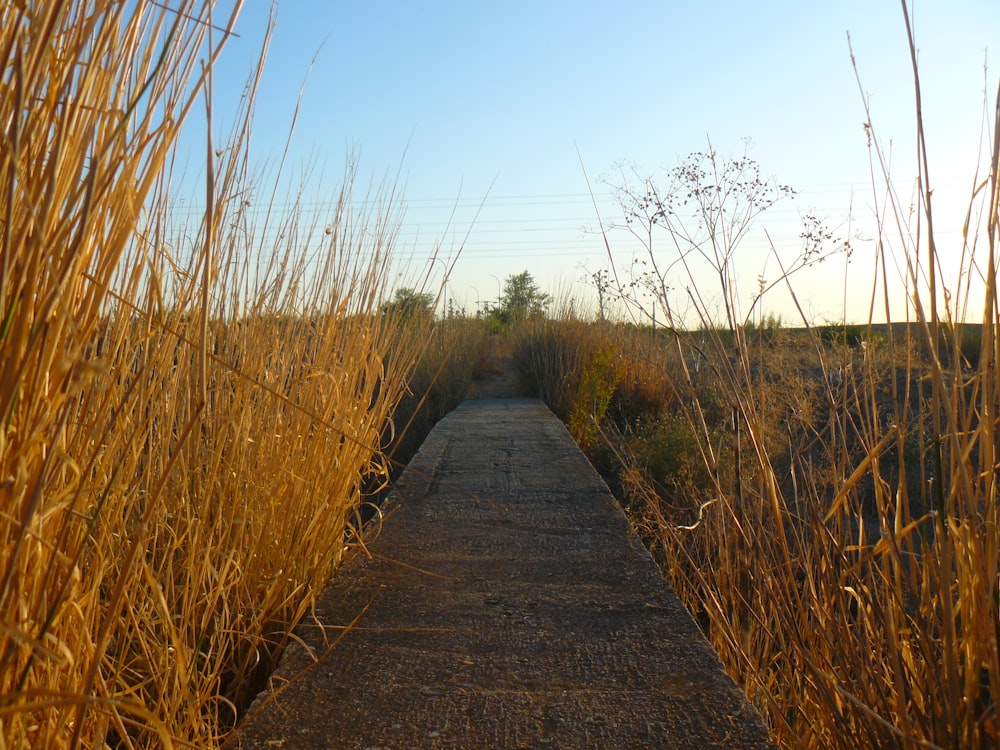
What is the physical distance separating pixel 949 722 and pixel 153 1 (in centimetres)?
137

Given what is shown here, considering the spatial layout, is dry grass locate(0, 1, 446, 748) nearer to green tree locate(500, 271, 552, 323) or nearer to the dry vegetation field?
the dry vegetation field

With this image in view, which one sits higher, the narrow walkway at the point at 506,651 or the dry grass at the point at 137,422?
the dry grass at the point at 137,422

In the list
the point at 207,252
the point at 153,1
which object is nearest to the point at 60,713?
the point at 207,252

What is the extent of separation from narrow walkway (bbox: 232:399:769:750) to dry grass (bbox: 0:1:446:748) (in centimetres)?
18

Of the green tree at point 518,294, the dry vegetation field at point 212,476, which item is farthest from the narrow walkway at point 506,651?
the green tree at point 518,294

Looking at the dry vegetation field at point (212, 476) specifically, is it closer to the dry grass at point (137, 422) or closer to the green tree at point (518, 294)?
the dry grass at point (137, 422)

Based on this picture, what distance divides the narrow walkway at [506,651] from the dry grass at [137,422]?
180 millimetres

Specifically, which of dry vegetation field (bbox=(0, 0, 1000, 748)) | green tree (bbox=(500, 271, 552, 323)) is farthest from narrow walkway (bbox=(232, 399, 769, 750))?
green tree (bbox=(500, 271, 552, 323))

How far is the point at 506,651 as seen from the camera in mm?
1807

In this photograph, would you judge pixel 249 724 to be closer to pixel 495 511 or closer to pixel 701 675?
pixel 701 675

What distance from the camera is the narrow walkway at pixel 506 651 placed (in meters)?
1.48

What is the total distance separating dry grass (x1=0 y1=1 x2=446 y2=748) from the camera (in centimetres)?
83

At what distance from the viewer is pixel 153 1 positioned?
979 millimetres

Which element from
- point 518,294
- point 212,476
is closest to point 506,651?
point 212,476
